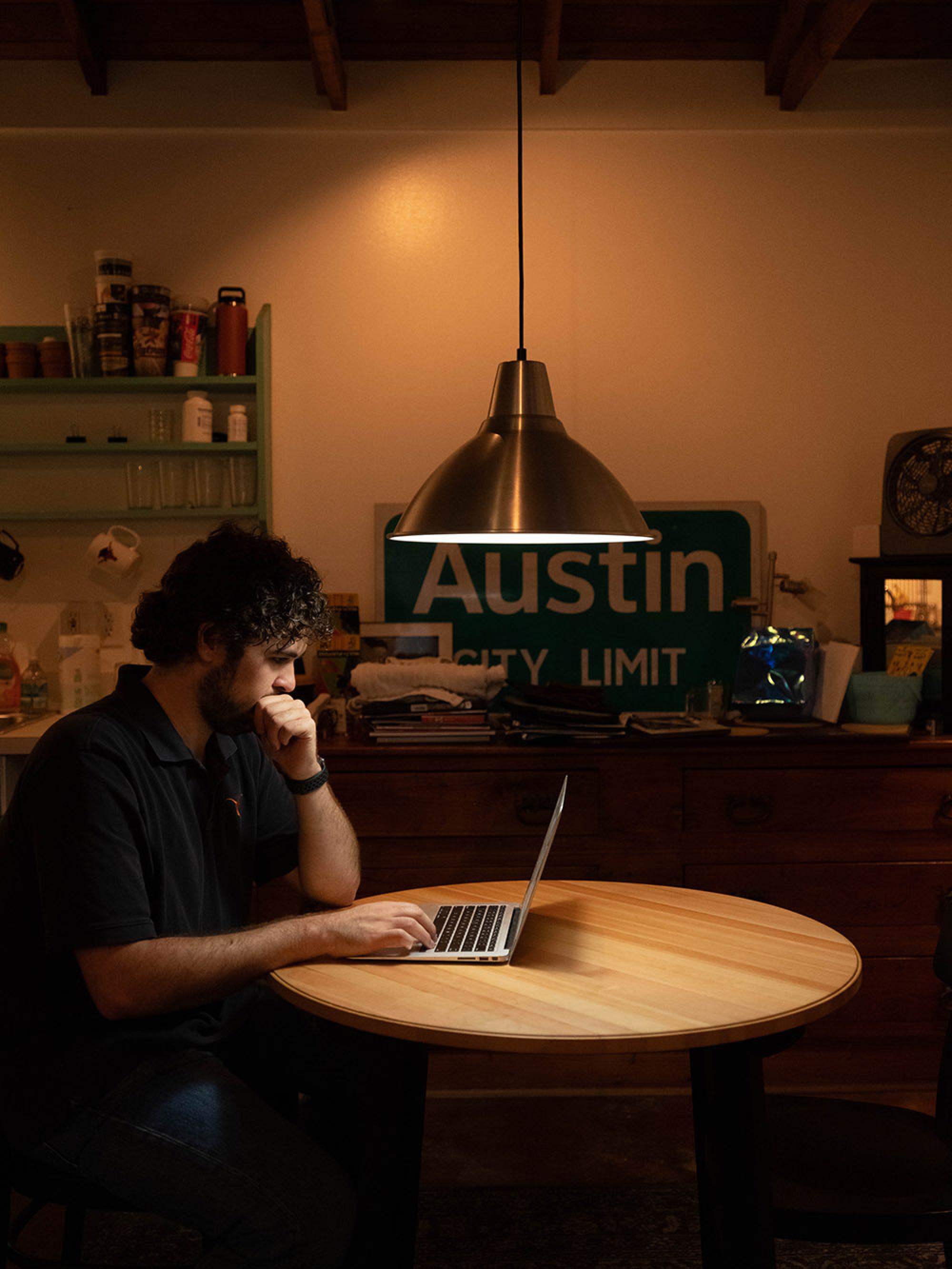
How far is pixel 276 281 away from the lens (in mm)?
3578

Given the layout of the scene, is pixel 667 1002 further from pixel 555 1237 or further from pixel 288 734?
pixel 555 1237

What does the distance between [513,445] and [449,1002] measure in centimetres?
91

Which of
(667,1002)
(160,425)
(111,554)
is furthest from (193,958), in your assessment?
(160,425)

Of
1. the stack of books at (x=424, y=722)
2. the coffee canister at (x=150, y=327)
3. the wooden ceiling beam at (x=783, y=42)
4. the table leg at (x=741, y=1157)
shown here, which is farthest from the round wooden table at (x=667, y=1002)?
the wooden ceiling beam at (x=783, y=42)

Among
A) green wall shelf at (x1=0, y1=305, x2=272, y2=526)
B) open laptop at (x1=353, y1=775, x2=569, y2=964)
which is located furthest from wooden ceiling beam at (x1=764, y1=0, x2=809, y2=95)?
open laptop at (x1=353, y1=775, x2=569, y2=964)

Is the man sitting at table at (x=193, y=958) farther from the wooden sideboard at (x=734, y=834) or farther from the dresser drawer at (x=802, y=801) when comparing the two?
the dresser drawer at (x=802, y=801)

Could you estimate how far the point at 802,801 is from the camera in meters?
3.02

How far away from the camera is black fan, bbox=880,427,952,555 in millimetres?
3189

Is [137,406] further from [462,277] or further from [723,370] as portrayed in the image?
[723,370]

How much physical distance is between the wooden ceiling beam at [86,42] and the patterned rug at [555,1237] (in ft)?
10.4

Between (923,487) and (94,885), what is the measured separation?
262 cm

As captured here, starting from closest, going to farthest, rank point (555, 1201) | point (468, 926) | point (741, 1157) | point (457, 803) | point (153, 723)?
point (741, 1157), point (153, 723), point (468, 926), point (555, 1201), point (457, 803)

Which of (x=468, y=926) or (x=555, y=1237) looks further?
(x=555, y=1237)

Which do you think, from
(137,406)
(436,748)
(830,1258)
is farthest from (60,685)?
(830,1258)
